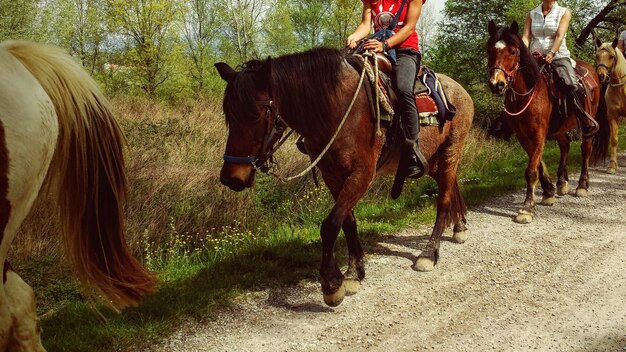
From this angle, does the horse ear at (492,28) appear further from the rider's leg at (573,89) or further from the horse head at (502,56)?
the rider's leg at (573,89)

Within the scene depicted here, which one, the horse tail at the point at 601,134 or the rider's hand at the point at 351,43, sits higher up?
the rider's hand at the point at 351,43

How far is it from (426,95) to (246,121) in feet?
7.68

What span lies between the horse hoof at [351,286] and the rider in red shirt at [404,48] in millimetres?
1239

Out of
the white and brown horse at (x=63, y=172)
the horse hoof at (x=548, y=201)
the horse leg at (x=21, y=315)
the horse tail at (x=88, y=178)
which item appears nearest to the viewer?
the white and brown horse at (x=63, y=172)

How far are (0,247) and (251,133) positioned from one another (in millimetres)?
1797

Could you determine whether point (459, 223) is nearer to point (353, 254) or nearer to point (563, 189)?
point (353, 254)

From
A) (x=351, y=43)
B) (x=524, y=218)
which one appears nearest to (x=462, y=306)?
(x=351, y=43)

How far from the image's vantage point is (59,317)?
3908 millimetres

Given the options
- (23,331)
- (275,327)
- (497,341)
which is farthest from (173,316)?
(497,341)

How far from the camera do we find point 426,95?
5.00 m

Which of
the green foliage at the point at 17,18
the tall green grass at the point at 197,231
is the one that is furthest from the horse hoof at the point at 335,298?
the green foliage at the point at 17,18

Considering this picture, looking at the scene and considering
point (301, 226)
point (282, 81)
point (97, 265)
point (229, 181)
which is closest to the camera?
point (97, 265)

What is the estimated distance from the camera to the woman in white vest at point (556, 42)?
735 centimetres

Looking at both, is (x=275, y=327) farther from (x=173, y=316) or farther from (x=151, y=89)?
(x=151, y=89)
